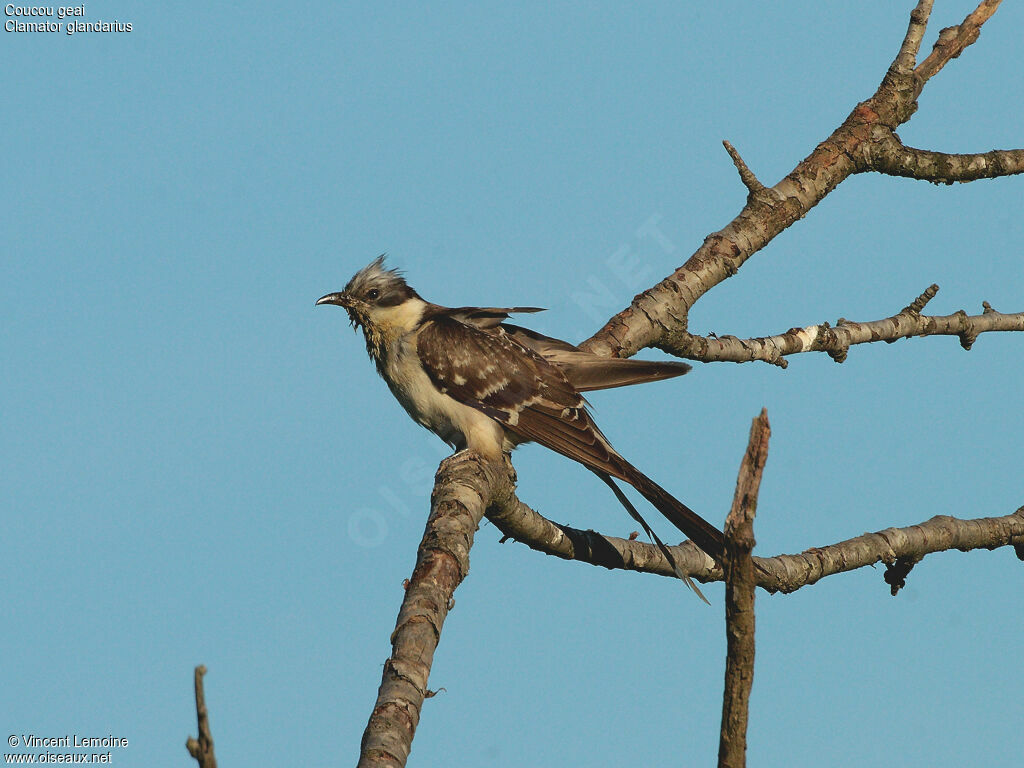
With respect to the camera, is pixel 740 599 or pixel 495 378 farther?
pixel 495 378

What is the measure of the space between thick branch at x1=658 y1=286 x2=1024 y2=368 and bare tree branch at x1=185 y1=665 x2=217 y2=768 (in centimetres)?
484

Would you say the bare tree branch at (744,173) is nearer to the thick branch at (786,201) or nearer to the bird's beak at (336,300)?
the thick branch at (786,201)

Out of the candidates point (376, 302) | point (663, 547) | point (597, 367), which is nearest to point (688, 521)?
point (663, 547)

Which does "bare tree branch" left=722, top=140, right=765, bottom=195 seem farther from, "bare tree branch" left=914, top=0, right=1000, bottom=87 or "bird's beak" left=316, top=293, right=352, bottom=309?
"bird's beak" left=316, top=293, right=352, bottom=309

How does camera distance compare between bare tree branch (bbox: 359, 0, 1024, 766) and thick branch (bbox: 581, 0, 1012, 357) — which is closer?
bare tree branch (bbox: 359, 0, 1024, 766)

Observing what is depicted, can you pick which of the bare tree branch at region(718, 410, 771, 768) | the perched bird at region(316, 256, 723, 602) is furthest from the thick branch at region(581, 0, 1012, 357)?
the bare tree branch at region(718, 410, 771, 768)

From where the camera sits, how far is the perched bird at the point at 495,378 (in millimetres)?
6273

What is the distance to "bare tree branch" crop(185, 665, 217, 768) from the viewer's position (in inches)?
79.3

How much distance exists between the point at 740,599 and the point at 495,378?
3851 mm

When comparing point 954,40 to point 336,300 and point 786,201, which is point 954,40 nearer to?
point 786,201

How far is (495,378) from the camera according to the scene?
21.9 feet

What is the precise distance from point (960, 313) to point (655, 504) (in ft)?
9.63

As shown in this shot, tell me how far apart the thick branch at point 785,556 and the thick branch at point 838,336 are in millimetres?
1401

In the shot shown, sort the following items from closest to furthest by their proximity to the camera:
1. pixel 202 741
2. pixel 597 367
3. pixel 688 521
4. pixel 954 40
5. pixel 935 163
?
pixel 202 741, pixel 688 521, pixel 597 367, pixel 935 163, pixel 954 40
